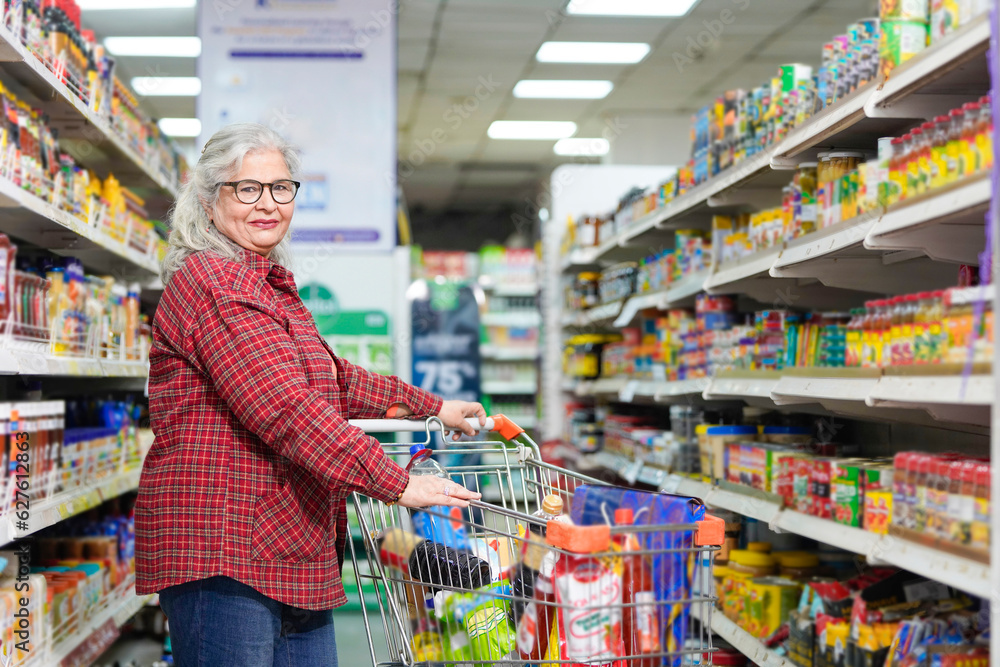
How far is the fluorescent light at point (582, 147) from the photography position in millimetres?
10828

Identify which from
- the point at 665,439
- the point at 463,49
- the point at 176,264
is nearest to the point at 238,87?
the point at 463,49

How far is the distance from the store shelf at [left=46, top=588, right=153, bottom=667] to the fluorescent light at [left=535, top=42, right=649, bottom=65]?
5418 millimetres

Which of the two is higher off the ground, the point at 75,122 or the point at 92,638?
the point at 75,122

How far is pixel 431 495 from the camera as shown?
185 centimetres

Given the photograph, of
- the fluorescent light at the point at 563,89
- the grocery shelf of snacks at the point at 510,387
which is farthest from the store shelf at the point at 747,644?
the fluorescent light at the point at 563,89

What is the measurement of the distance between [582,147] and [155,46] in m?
5.19

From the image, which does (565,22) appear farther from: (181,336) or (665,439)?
(181,336)

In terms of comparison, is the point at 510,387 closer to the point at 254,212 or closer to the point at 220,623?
the point at 254,212

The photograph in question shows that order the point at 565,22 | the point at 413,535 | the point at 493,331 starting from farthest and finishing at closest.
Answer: the point at 493,331
the point at 565,22
the point at 413,535

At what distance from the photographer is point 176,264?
82.1 inches

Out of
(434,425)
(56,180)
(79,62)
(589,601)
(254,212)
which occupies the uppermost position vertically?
(79,62)

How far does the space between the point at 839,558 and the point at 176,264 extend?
2329 mm

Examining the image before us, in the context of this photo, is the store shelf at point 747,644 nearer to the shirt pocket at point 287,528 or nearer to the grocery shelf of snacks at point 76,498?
the shirt pocket at point 287,528

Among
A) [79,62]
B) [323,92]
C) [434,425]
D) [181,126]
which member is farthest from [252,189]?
[181,126]
